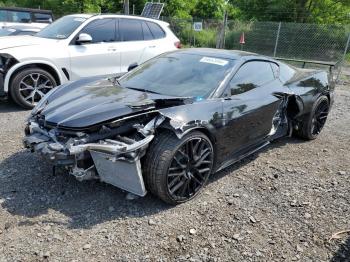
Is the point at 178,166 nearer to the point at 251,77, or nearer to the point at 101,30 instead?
the point at 251,77

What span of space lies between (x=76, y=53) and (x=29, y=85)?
102 centimetres

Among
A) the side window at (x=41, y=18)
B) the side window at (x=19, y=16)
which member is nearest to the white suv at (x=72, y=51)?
the side window at (x=41, y=18)

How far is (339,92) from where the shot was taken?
9.58 meters

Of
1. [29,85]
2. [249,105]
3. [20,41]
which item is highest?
[20,41]

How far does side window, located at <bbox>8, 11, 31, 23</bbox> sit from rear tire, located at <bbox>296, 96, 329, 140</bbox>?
35.2 feet

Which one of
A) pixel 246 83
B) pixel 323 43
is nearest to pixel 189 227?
pixel 246 83

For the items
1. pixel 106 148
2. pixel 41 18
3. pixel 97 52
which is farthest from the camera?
pixel 41 18

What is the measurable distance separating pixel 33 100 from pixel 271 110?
13.7 feet

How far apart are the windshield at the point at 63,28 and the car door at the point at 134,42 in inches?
34.2

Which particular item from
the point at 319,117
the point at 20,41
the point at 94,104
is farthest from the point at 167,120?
the point at 20,41

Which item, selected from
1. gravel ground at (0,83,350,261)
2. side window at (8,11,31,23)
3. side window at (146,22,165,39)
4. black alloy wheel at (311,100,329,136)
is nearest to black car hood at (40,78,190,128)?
gravel ground at (0,83,350,261)

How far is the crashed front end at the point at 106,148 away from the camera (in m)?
3.06

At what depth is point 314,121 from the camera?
17.8ft

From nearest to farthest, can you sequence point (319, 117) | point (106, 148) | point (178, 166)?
point (106, 148) < point (178, 166) < point (319, 117)
